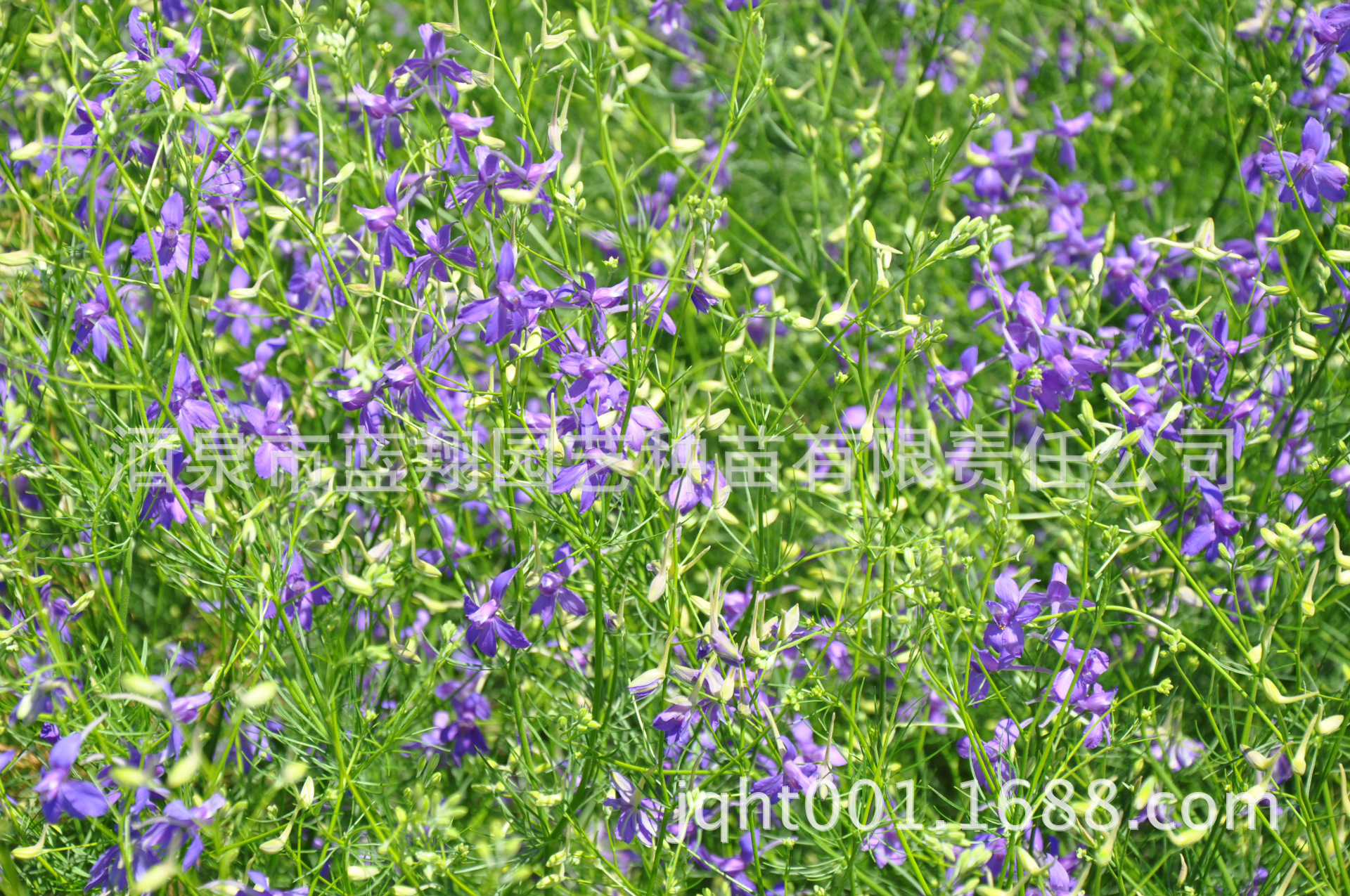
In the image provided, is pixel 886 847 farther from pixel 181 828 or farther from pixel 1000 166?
pixel 1000 166

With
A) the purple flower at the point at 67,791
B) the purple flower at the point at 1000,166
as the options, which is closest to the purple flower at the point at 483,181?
the purple flower at the point at 67,791

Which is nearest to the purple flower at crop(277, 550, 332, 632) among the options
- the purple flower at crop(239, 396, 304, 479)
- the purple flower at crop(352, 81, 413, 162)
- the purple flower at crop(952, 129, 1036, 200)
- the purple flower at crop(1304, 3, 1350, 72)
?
the purple flower at crop(239, 396, 304, 479)

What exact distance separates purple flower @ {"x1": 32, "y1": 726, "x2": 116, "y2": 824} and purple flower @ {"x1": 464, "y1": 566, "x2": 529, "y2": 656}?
0.47 metres

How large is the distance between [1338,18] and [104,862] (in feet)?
6.65

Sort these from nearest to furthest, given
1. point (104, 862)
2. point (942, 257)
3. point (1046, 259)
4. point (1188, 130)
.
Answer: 1. point (104, 862)
2. point (942, 257)
3. point (1046, 259)
4. point (1188, 130)

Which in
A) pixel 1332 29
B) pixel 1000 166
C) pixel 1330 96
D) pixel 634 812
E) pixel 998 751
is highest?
pixel 1332 29

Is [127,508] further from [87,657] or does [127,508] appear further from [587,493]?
[587,493]

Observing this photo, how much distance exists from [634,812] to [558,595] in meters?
0.32

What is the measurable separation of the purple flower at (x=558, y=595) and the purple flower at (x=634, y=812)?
0.80 feet

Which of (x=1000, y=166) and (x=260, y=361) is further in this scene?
(x=1000, y=166)

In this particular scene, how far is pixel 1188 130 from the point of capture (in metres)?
2.64

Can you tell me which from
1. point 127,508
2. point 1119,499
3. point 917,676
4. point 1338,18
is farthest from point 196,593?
point 1338,18

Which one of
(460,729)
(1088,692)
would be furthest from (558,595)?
(1088,692)

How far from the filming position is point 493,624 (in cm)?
143
